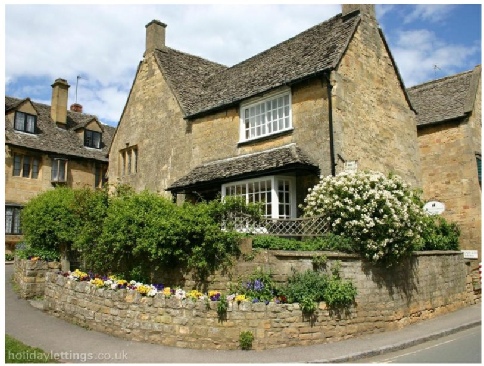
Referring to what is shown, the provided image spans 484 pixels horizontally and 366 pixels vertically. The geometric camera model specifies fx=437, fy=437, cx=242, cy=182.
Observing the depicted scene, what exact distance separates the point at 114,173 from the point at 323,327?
17596 mm

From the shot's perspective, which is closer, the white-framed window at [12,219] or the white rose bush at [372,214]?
the white rose bush at [372,214]

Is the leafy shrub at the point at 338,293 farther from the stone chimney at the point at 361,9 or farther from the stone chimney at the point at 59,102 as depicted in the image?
the stone chimney at the point at 59,102

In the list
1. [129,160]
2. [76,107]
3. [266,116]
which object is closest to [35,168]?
[76,107]

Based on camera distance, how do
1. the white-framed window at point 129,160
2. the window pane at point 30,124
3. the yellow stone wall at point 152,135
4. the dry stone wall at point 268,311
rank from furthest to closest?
the window pane at point 30,124 < the white-framed window at point 129,160 < the yellow stone wall at point 152,135 < the dry stone wall at point 268,311

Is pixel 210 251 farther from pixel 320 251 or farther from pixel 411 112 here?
pixel 411 112

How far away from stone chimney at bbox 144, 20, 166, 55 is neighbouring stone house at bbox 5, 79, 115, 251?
890 centimetres

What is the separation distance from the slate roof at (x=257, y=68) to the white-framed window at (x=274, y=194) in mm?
3726

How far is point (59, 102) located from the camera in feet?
110

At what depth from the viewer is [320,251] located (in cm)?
1117

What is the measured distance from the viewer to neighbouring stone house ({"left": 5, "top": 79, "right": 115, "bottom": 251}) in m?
28.6

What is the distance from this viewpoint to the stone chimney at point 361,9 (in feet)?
56.4

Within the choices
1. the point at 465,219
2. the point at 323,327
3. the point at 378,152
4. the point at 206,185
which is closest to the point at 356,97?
the point at 378,152

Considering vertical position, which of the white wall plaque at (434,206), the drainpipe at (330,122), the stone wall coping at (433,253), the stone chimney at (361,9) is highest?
the stone chimney at (361,9)

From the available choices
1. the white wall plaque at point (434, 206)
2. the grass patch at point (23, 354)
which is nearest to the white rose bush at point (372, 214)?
the white wall plaque at point (434, 206)
